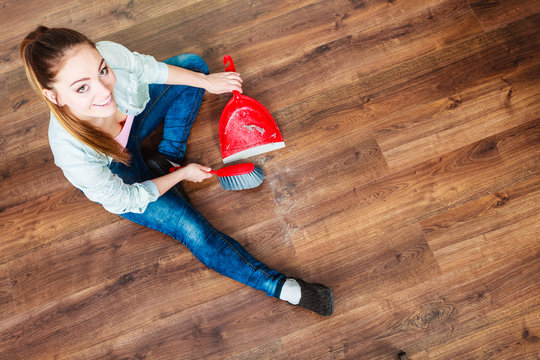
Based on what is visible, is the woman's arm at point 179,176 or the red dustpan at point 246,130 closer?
the woman's arm at point 179,176

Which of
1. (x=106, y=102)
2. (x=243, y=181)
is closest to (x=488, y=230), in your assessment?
(x=243, y=181)

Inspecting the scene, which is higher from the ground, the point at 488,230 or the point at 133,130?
the point at 133,130

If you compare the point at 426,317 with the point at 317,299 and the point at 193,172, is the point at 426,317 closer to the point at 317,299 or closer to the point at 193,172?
the point at 317,299

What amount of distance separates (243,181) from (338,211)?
35 cm

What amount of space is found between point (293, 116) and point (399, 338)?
85 centimetres

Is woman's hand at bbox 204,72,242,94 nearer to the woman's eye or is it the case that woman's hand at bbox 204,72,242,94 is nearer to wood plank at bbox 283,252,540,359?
the woman's eye

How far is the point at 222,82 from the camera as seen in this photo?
126 cm

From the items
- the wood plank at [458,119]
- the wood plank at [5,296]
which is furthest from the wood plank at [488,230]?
the wood plank at [5,296]

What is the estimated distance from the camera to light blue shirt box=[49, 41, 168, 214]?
965mm

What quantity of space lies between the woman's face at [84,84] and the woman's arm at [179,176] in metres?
0.27

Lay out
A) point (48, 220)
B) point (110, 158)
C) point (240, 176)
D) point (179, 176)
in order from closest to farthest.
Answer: point (110, 158)
point (179, 176)
point (240, 176)
point (48, 220)

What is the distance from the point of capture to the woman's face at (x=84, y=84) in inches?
33.5

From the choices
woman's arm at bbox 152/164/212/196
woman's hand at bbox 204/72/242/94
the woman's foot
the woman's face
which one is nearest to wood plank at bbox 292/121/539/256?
the woman's foot

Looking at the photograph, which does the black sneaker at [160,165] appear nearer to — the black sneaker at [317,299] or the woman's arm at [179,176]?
the woman's arm at [179,176]
